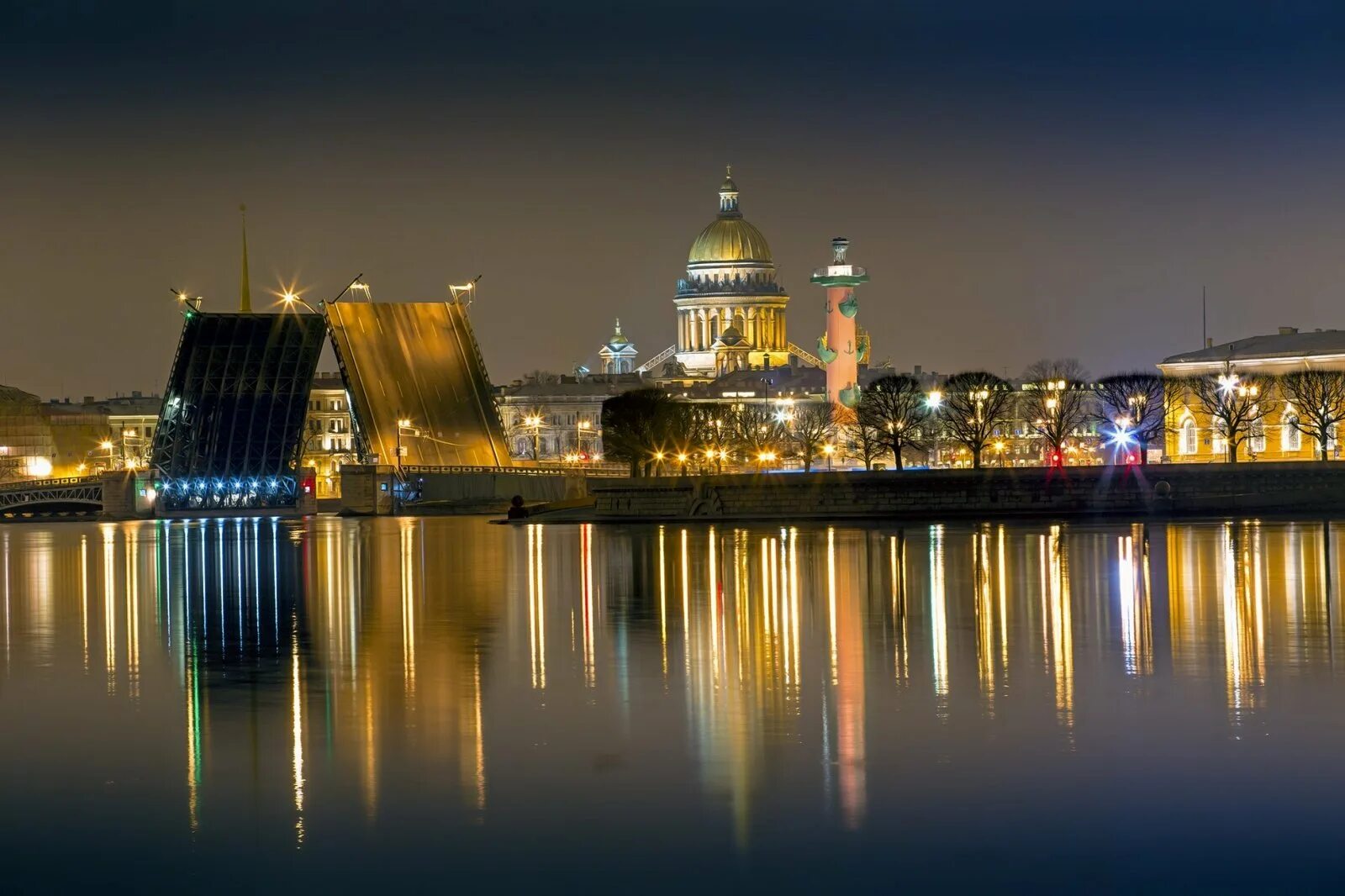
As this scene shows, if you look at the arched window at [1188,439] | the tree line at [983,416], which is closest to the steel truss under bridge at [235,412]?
the tree line at [983,416]

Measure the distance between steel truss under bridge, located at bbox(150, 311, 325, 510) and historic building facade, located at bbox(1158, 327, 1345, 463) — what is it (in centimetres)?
2229

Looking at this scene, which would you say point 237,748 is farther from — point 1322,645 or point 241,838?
point 1322,645

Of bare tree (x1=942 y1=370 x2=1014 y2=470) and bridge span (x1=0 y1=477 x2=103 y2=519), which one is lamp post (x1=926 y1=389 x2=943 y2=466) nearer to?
bare tree (x1=942 y1=370 x2=1014 y2=470)

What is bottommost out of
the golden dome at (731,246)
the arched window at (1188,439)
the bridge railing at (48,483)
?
the bridge railing at (48,483)

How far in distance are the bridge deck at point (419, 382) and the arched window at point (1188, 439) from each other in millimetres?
19029

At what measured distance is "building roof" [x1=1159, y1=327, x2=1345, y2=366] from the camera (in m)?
66.4

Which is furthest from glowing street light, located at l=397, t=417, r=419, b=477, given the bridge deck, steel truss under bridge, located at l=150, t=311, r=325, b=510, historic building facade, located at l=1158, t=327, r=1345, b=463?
historic building facade, located at l=1158, t=327, r=1345, b=463

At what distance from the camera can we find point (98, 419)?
337ft

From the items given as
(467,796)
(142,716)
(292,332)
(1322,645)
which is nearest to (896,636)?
(1322,645)

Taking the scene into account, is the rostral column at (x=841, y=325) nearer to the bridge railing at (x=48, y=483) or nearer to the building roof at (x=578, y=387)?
the building roof at (x=578, y=387)

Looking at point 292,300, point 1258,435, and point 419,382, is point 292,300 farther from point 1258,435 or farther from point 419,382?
point 1258,435

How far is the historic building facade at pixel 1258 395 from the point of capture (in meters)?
60.2

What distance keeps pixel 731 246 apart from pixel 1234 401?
219ft

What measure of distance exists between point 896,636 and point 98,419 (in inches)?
3499
